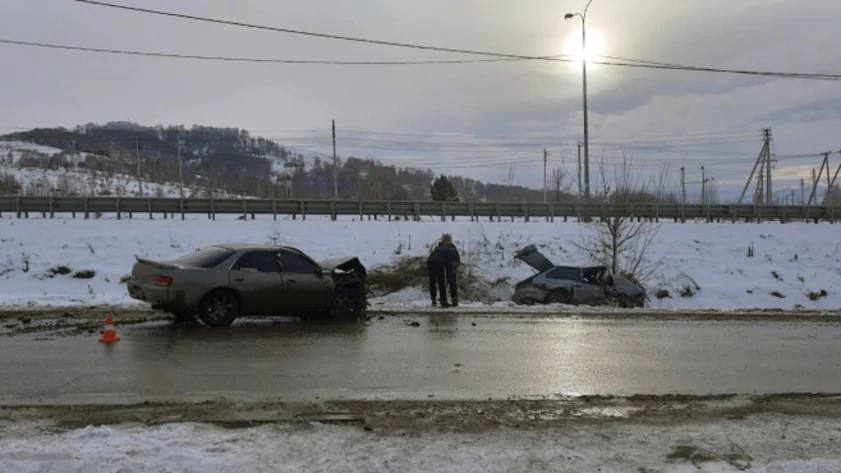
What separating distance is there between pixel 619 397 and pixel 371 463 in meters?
3.47

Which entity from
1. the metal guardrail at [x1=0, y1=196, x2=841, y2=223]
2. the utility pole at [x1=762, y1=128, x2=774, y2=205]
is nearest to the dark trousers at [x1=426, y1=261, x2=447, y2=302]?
the metal guardrail at [x1=0, y1=196, x2=841, y2=223]

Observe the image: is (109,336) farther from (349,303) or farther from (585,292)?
(585,292)

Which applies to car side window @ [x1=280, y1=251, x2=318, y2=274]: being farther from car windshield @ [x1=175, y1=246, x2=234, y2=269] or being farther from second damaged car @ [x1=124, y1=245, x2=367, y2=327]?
car windshield @ [x1=175, y1=246, x2=234, y2=269]

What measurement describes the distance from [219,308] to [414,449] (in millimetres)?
7368

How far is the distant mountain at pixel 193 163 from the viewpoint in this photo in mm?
111125

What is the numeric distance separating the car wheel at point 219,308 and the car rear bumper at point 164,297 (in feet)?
0.96

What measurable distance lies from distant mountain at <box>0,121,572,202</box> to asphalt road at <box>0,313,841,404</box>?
8554cm

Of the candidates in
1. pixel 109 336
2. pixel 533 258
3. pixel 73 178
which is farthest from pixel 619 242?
pixel 73 178

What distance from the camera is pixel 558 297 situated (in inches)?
704

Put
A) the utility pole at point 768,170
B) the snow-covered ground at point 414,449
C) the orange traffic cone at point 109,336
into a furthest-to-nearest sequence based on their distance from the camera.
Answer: the utility pole at point 768,170, the orange traffic cone at point 109,336, the snow-covered ground at point 414,449

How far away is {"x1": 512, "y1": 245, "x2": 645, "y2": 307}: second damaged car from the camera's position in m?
17.9

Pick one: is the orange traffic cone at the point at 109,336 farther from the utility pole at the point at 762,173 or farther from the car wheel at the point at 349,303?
the utility pole at the point at 762,173

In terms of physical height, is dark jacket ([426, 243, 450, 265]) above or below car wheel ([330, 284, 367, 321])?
above

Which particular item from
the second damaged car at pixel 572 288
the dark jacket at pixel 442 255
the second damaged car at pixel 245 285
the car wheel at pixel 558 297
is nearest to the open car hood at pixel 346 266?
the second damaged car at pixel 245 285
